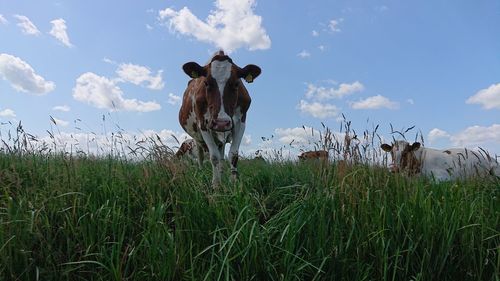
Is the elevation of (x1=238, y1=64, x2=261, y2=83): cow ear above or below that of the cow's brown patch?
above

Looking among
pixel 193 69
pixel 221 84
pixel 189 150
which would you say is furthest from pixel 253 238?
pixel 189 150

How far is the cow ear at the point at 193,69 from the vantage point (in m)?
7.55

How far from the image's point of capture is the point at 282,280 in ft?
8.89

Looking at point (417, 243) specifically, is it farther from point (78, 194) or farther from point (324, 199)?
point (78, 194)

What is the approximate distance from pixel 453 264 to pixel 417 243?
14.9 inches

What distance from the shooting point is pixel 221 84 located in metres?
7.05

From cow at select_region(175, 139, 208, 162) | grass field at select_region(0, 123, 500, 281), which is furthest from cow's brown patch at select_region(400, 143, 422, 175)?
cow at select_region(175, 139, 208, 162)

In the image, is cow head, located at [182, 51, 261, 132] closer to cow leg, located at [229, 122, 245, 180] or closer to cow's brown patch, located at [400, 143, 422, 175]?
cow leg, located at [229, 122, 245, 180]

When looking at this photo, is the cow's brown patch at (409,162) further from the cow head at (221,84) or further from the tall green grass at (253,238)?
the cow head at (221,84)

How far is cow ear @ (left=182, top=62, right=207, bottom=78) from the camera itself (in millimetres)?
7553

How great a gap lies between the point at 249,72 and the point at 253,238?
5067 millimetres

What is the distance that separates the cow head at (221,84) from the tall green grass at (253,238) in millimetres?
2826

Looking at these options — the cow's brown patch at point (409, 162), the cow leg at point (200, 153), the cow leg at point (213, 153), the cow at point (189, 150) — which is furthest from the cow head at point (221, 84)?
the cow leg at point (200, 153)

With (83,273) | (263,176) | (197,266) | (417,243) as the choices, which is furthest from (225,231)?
(263,176)
